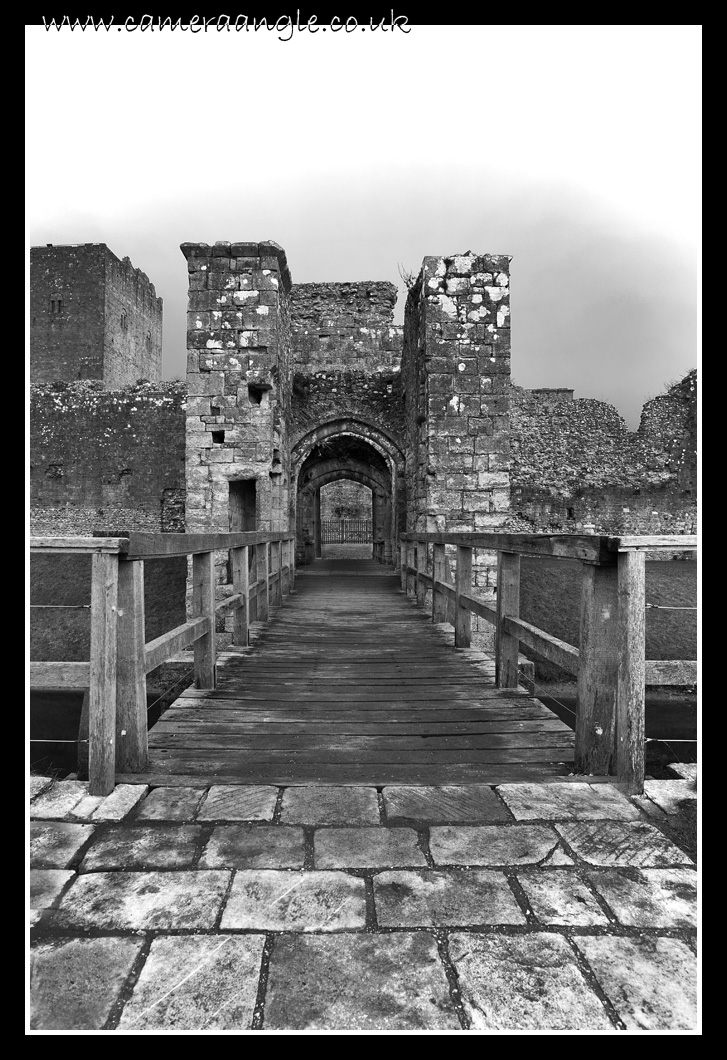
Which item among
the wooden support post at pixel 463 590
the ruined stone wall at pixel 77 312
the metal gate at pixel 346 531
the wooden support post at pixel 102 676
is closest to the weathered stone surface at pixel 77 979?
the wooden support post at pixel 102 676

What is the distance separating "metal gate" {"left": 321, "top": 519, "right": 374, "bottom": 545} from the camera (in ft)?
90.4

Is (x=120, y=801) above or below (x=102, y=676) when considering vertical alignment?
below

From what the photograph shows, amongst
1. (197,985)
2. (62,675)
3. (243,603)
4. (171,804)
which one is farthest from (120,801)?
(243,603)

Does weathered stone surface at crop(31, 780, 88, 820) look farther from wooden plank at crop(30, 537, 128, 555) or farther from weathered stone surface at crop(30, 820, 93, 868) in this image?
wooden plank at crop(30, 537, 128, 555)

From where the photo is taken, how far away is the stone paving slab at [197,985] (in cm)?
130

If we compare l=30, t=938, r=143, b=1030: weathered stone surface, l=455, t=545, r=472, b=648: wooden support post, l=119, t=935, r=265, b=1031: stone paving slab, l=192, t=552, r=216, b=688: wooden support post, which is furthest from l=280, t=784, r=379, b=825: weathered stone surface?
l=455, t=545, r=472, b=648: wooden support post

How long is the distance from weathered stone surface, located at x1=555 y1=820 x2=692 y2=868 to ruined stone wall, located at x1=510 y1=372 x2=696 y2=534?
468 inches

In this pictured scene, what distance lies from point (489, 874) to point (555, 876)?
0.20 metres

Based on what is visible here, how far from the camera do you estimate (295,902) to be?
1.72 m

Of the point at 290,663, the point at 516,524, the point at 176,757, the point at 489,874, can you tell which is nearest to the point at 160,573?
the point at 516,524

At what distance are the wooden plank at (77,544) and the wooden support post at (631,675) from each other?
6.84 ft

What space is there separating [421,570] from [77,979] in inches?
269

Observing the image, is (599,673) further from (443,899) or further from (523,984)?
(523,984)

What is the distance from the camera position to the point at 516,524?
46.4 feet
